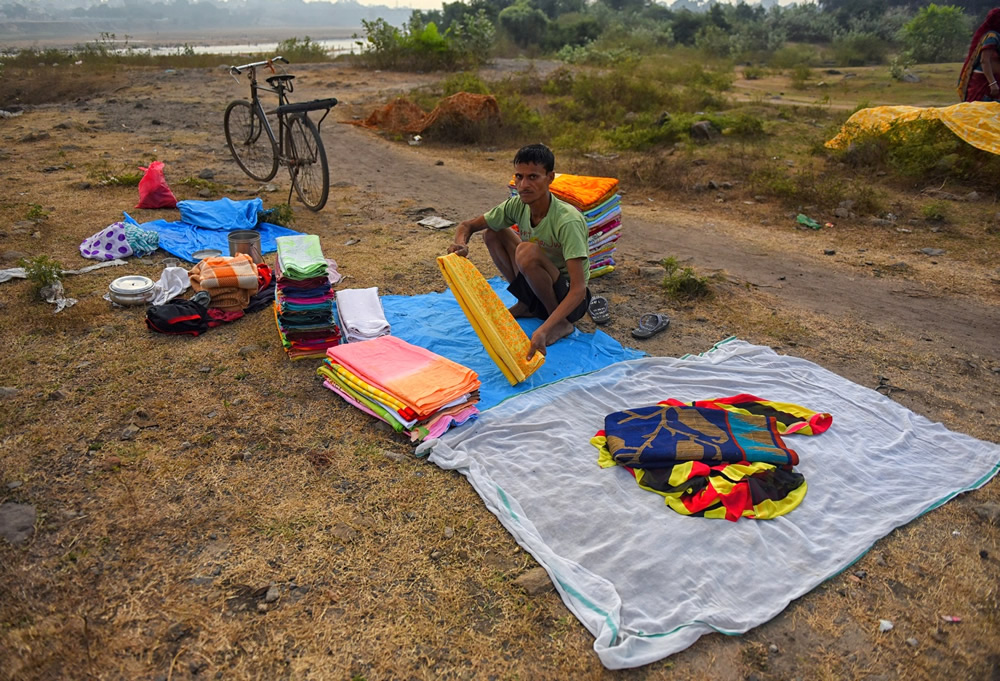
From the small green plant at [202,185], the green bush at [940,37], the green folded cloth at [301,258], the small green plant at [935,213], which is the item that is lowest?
the small green plant at [935,213]

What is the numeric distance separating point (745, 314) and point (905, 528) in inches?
81.3

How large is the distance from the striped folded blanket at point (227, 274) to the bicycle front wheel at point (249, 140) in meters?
2.58

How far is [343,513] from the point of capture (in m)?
2.46

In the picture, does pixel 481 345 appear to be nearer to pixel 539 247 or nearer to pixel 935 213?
pixel 539 247

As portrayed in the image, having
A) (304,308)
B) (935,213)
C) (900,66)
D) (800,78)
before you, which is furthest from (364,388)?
(900,66)

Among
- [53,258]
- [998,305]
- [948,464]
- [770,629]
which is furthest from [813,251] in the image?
[53,258]

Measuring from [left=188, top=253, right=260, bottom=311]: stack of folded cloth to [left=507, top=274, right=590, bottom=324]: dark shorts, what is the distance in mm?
1766

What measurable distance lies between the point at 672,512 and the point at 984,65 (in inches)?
290

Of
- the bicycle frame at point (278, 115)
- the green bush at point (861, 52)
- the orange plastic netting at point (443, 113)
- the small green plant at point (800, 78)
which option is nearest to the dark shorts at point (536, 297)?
the bicycle frame at point (278, 115)

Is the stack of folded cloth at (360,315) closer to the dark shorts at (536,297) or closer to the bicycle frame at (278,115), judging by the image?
the dark shorts at (536,297)

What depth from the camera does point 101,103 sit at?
38.2 ft

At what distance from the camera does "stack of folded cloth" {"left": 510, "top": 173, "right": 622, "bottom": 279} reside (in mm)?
4488

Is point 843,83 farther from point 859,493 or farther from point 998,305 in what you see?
point 859,493

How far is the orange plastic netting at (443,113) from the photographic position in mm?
9594
